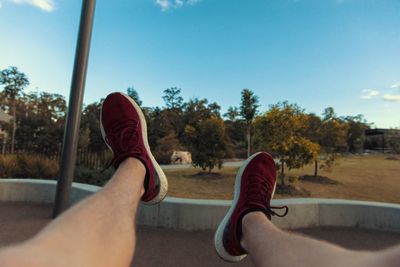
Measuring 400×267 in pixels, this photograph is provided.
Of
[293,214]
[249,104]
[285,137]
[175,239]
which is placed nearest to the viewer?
[175,239]

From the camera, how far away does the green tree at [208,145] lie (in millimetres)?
9312

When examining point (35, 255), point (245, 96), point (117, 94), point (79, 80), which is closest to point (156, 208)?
point (117, 94)

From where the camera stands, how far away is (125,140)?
2.16m

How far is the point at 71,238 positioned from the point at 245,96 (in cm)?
1149

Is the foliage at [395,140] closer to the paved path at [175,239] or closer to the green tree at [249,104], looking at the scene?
the green tree at [249,104]

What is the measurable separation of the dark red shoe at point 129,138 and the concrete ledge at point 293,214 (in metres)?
0.86

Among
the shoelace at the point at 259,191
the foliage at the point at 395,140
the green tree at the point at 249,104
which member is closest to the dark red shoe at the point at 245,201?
the shoelace at the point at 259,191

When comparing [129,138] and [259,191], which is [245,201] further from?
[129,138]

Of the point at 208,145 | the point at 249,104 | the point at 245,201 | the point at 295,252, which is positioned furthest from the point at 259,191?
the point at 249,104

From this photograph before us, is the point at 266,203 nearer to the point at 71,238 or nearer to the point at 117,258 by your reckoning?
the point at 117,258

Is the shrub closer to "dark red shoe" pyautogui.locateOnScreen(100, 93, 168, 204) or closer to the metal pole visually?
the metal pole

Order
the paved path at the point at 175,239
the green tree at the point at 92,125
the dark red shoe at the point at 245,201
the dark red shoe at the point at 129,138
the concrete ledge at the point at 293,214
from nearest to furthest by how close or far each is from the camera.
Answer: the dark red shoe at the point at 245,201, the dark red shoe at the point at 129,138, the paved path at the point at 175,239, the concrete ledge at the point at 293,214, the green tree at the point at 92,125

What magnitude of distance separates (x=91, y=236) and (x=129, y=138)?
1.07 metres

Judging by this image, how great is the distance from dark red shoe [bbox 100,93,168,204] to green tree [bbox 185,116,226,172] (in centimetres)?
681
